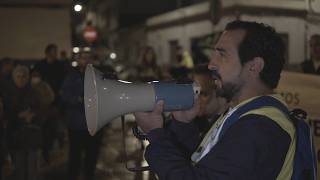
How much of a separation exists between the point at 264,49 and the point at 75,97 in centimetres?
496

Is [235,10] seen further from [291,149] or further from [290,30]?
[291,149]

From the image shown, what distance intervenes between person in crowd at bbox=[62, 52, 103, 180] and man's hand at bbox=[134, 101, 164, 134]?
466cm

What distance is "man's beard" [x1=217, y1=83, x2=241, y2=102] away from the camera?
2365mm

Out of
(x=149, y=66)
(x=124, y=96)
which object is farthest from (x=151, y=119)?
(x=149, y=66)

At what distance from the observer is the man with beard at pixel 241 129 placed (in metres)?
2.12

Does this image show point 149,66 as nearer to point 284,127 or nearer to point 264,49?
point 264,49

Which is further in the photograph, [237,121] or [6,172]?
[6,172]

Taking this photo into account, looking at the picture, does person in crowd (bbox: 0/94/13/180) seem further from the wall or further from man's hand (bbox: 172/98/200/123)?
the wall

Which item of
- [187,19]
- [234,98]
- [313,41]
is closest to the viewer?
[234,98]

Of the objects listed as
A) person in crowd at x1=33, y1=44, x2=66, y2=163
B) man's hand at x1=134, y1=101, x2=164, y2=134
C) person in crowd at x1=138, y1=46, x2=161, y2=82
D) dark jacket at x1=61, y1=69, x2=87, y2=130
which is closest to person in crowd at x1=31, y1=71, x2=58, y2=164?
person in crowd at x1=33, y1=44, x2=66, y2=163

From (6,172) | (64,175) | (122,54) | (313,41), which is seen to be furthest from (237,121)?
(122,54)

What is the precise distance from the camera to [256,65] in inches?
92.0

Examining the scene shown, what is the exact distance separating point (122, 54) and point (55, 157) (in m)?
28.3

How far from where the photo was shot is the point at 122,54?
38.5m
